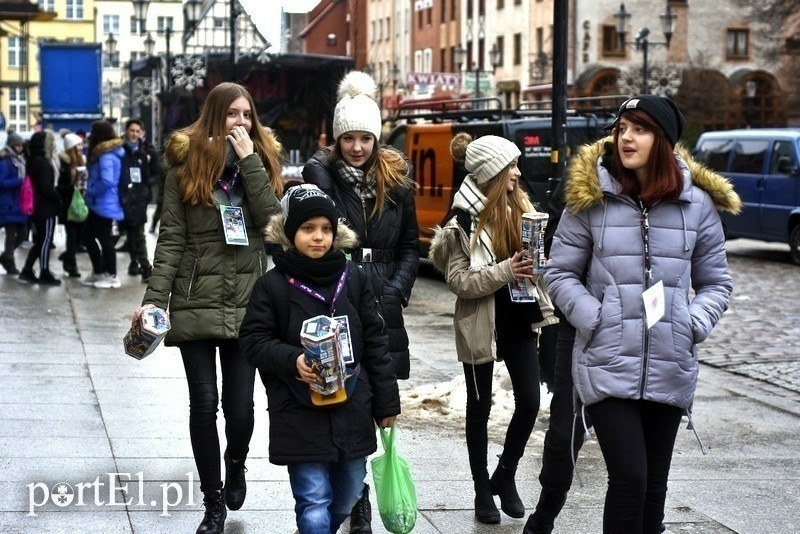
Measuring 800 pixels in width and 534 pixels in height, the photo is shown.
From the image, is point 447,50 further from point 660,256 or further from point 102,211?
point 660,256

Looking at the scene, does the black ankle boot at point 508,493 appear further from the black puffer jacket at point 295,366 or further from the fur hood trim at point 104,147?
the fur hood trim at point 104,147

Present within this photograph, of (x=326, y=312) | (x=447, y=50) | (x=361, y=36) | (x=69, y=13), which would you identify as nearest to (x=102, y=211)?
(x=326, y=312)

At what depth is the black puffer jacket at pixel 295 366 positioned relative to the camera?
16.1 feet

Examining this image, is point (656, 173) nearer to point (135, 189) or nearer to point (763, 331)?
point (763, 331)

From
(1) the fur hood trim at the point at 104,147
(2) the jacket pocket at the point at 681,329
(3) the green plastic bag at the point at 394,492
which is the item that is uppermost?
(1) the fur hood trim at the point at 104,147

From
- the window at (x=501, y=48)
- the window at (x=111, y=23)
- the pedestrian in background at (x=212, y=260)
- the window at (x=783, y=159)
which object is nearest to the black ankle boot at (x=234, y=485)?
the pedestrian in background at (x=212, y=260)

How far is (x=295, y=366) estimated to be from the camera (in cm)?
484

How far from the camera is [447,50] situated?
77.4 metres

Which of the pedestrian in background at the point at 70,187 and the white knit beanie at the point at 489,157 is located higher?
the white knit beanie at the point at 489,157

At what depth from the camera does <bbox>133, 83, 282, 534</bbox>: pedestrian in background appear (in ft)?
19.5

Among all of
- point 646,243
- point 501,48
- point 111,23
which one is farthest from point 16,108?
point 646,243

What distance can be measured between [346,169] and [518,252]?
83 cm

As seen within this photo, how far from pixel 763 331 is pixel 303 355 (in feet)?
33.0

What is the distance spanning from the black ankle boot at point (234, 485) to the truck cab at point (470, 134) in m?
10.8
